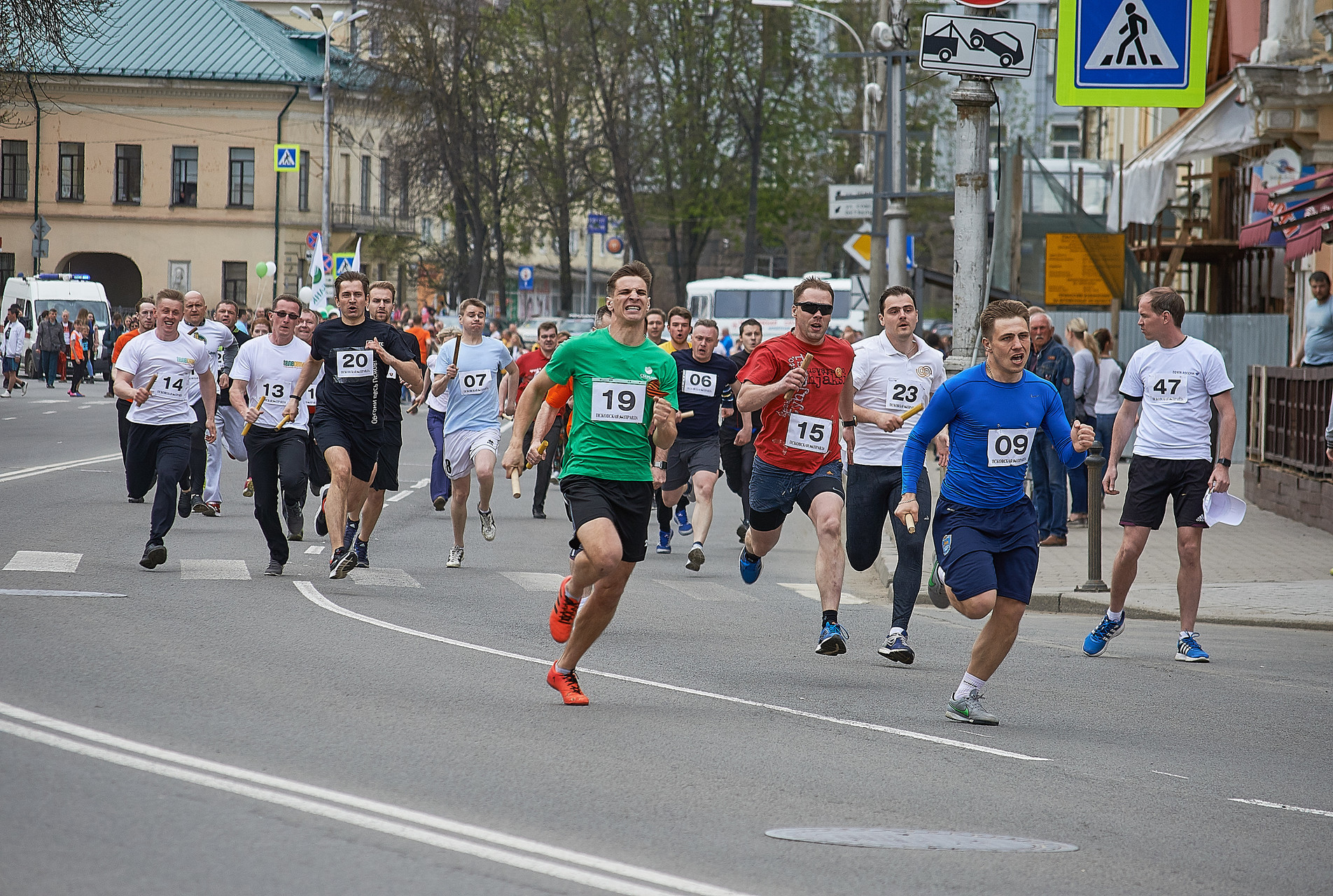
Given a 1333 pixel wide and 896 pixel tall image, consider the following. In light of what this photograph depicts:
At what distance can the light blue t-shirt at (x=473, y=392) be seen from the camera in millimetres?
13844

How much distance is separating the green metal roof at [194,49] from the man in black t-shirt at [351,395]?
59.6m

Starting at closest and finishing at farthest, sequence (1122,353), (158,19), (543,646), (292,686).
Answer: (292,686) < (543,646) < (1122,353) < (158,19)

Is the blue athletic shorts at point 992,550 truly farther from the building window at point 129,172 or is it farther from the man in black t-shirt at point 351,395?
the building window at point 129,172

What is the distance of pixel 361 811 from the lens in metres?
5.51

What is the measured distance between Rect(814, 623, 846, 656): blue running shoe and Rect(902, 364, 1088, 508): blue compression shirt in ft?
5.18

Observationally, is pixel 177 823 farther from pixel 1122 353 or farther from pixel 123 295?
pixel 123 295

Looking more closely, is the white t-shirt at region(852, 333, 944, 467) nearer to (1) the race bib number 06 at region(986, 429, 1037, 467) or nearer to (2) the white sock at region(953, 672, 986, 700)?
(1) the race bib number 06 at region(986, 429, 1037, 467)

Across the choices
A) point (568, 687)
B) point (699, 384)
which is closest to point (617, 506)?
point (568, 687)

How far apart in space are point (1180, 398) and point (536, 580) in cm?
499

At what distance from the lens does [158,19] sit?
72.7 meters

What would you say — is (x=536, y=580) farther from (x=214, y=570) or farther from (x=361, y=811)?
(x=361, y=811)

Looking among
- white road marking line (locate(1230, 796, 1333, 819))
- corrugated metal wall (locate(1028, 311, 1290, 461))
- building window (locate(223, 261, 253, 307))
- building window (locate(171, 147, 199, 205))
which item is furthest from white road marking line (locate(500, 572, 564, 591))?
building window (locate(171, 147, 199, 205))

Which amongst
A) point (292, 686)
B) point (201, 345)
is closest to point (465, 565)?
point (201, 345)

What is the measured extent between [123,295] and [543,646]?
6913 cm
